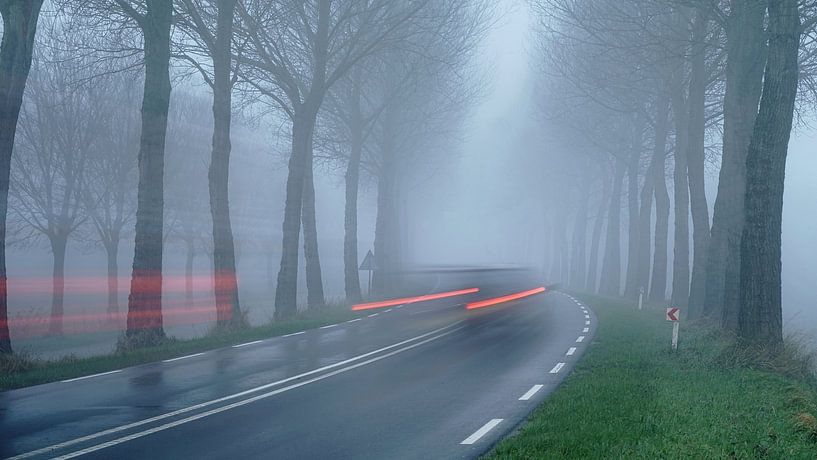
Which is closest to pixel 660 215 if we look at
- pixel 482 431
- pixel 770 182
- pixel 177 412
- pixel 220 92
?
pixel 770 182

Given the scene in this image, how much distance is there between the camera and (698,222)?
25797mm

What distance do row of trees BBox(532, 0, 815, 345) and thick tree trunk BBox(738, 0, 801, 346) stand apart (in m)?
0.02

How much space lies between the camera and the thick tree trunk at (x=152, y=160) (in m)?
17.4

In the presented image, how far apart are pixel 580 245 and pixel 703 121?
3691 cm

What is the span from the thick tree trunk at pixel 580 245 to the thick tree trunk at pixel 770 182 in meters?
43.7

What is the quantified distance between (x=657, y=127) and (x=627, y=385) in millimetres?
24132

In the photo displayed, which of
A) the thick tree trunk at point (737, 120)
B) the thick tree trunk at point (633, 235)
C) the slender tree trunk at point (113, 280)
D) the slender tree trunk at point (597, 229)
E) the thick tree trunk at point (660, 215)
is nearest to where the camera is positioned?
the thick tree trunk at point (737, 120)

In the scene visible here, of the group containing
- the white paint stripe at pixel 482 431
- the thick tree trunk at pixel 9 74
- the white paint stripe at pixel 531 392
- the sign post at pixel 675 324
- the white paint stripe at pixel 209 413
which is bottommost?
the white paint stripe at pixel 531 392

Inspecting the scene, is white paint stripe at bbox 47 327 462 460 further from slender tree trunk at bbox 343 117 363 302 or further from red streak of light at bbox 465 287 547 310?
slender tree trunk at bbox 343 117 363 302

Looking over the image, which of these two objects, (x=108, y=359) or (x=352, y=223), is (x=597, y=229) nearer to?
(x=352, y=223)

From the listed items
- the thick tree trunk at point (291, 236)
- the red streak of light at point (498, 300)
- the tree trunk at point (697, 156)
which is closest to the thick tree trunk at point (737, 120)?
the tree trunk at point (697, 156)

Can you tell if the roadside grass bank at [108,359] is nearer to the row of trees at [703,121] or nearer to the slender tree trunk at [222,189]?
the slender tree trunk at [222,189]

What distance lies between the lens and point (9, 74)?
14.0 metres

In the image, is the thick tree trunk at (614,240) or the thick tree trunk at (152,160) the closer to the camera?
the thick tree trunk at (152,160)
